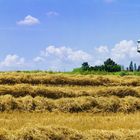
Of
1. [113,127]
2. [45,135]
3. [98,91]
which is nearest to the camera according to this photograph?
[45,135]

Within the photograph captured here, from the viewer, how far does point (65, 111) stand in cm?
1792

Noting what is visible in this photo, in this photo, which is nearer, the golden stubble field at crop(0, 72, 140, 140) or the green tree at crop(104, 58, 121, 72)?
the golden stubble field at crop(0, 72, 140, 140)

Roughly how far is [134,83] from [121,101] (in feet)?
28.9

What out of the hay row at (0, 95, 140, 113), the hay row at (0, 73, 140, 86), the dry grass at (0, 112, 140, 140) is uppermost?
the hay row at (0, 73, 140, 86)

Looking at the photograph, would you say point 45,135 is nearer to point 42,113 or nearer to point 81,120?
point 81,120

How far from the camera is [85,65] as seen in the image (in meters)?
44.8

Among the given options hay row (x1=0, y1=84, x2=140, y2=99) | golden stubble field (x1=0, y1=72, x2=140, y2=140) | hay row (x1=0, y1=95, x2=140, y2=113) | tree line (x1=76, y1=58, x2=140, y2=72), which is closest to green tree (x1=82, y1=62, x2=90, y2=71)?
tree line (x1=76, y1=58, x2=140, y2=72)

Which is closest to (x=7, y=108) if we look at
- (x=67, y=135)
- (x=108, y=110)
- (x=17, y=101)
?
(x=17, y=101)

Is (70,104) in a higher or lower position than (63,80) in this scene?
lower

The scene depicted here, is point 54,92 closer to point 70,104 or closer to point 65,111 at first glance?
point 70,104

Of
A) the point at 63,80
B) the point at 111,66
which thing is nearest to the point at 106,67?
the point at 111,66

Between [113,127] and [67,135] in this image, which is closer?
[67,135]

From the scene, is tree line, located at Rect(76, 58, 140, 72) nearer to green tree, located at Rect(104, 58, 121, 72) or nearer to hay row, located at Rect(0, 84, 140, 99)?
green tree, located at Rect(104, 58, 121, 72)

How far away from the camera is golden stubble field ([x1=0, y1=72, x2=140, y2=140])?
11.4 metres
